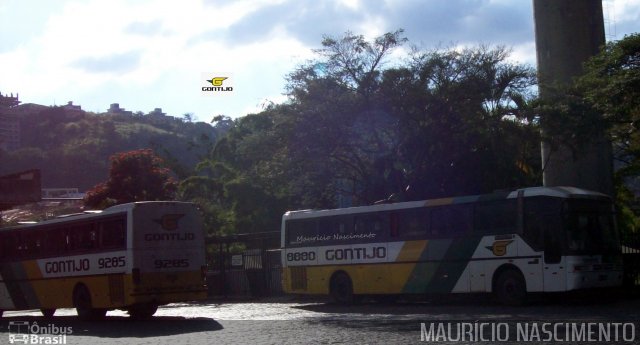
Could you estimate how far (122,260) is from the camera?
20812 millimetres

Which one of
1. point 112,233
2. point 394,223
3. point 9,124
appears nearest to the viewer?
point 112,233

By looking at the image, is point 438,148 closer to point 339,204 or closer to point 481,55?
point 481,55

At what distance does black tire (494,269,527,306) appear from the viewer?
20.3m

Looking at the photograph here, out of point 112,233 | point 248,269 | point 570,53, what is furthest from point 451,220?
point 248,269

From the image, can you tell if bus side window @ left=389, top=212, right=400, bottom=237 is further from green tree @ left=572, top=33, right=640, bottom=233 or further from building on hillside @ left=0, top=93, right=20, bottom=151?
building on hillside @ left=0, top=93, right=20, bottom=151

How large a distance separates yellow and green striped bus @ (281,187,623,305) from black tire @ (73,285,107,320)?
7.08 meters

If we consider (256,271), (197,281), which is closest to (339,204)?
(256,271)

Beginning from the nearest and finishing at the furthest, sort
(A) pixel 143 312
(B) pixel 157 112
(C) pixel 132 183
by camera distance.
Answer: (A) pixel 143 312 → (C) pixel 132 183 → (B) pixel 157 112

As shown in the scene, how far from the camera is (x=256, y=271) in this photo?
31.8m

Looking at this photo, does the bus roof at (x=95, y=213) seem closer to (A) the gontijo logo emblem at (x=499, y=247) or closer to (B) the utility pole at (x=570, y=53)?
(A) the gontijo logo emblem at (x=499, y=247)

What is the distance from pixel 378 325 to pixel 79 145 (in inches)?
2346

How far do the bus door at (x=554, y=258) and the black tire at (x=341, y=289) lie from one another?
23.1ft

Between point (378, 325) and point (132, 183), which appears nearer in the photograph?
point (378, 325)

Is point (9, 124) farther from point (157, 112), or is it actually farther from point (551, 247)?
point (157, 112)
